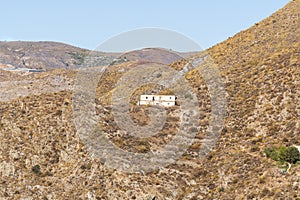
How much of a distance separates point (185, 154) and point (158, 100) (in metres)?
22.0

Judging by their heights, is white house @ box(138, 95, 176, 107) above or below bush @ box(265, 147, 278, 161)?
above

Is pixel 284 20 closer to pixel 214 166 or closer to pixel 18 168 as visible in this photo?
pixel 214 166

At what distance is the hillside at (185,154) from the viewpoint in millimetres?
49344

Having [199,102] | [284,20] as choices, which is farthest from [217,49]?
[199,102]

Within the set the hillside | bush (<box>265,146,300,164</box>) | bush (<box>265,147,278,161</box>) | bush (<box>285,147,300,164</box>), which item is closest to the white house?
the hillside

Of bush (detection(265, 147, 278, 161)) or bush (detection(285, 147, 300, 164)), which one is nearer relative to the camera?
bush (detection(285, 147, 300, 164))

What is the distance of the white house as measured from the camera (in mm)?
76794

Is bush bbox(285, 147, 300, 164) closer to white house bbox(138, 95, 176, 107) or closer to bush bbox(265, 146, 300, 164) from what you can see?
bush bbox(265, 146, 300, 164)

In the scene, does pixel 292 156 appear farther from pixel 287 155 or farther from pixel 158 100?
pixel 158 100

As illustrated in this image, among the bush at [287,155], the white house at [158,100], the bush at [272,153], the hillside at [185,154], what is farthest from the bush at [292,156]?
the white house at [158,100]

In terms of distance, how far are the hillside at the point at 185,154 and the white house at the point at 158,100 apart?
3801 mm

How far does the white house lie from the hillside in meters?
3.80

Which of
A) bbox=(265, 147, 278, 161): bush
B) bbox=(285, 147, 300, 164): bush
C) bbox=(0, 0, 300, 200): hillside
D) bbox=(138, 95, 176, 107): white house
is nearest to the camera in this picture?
bbox=(285, 147, 300, 164): bush

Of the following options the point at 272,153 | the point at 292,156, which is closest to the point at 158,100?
the point at 272,153
